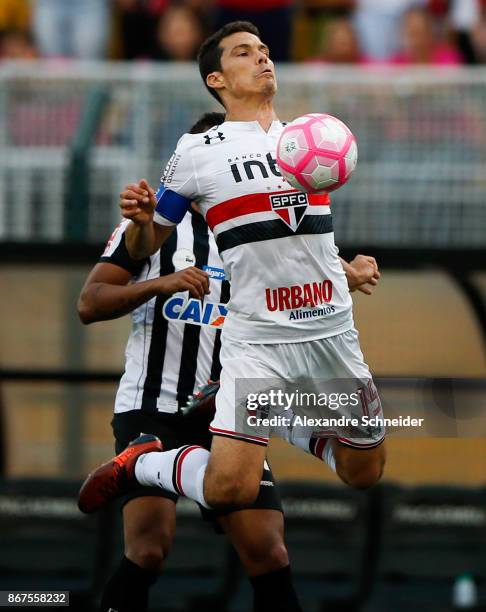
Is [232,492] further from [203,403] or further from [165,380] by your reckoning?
[165,380]

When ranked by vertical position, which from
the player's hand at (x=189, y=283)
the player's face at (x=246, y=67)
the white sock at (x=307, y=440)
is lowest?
the white sock at (x=307, y=440)

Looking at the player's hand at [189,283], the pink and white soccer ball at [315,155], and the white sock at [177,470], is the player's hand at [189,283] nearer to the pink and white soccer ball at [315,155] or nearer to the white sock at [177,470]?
the pink and white soccer ball at [315,155]

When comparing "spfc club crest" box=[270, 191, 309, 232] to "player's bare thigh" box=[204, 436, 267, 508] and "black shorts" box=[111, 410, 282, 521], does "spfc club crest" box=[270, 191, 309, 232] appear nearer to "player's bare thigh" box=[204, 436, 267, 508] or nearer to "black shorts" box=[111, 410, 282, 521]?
"player's bare thigh" box=[204, 436, 267, 508]

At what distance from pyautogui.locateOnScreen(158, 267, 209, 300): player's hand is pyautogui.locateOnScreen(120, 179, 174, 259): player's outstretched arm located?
217 mm

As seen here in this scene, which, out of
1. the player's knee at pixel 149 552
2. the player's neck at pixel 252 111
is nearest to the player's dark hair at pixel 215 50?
the player's neck at pixel 252 111

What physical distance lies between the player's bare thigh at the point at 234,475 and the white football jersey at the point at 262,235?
44cm

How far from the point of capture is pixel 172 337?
258 inches

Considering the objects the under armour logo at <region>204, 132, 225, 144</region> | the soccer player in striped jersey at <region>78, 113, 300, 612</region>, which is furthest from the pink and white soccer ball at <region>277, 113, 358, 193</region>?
the soccer player in striped jersey at <region>78, 113, 300, 612</region>

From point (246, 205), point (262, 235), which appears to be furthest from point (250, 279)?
point (246, 205)

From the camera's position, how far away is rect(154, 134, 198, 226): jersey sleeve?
6066mm

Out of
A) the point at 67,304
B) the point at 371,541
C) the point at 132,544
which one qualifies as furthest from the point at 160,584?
the point at 132,544

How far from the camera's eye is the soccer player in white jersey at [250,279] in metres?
5.93

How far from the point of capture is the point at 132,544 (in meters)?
6.18

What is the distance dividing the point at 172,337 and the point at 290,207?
3.14 ft
